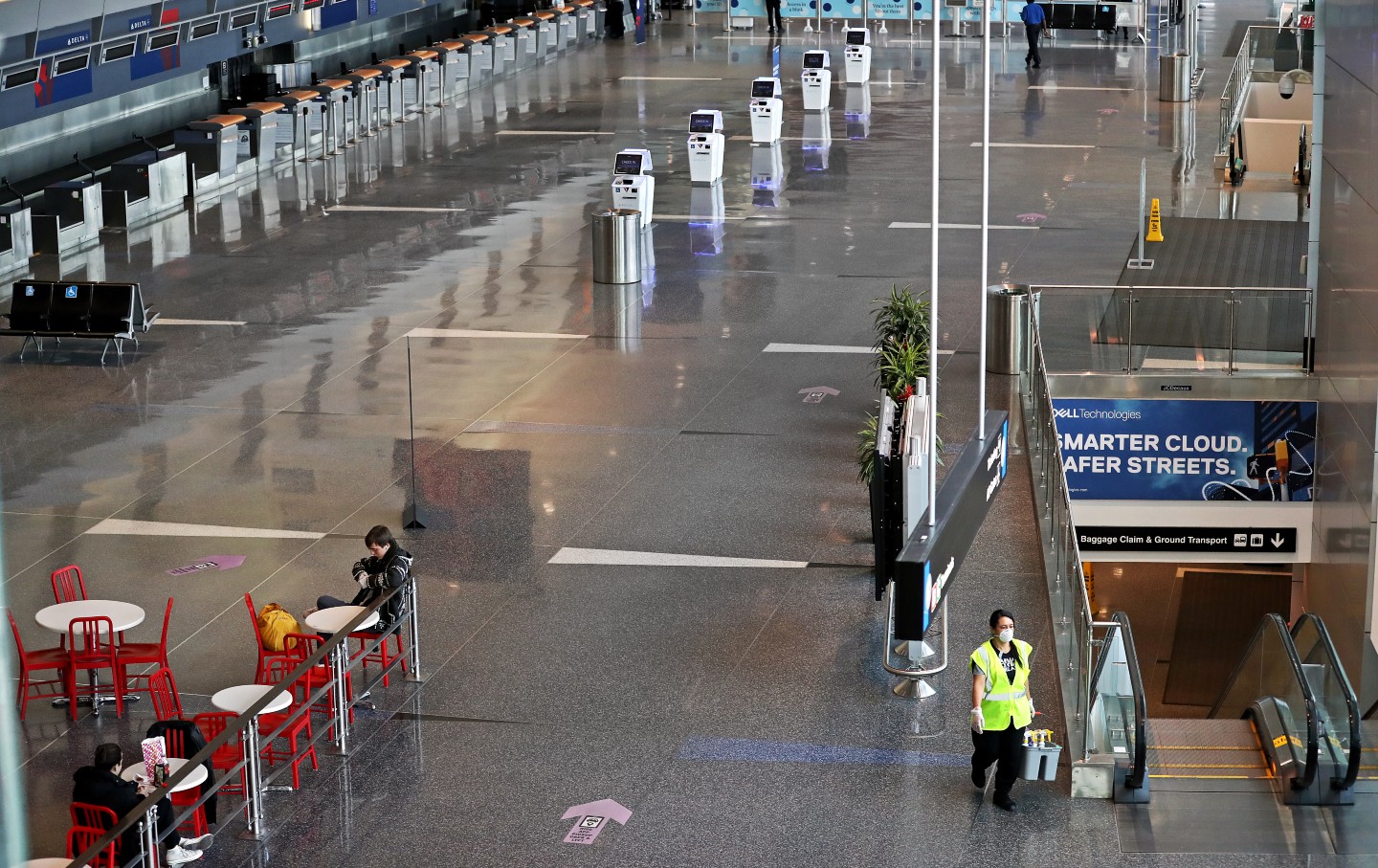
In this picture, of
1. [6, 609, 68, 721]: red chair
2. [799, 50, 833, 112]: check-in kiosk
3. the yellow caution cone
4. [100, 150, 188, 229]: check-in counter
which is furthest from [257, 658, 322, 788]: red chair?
[799, 50, 833, 112]: check-in kiosk

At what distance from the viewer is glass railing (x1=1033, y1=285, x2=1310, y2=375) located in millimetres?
15844

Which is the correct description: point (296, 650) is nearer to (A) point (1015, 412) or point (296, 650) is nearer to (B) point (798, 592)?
(B) point (798, 592)

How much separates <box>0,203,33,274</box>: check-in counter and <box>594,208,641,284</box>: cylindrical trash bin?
24.9 ft

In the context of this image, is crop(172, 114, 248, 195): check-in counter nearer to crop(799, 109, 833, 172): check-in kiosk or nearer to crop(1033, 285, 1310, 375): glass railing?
crop(799, 109, 833, 172): check-in kiosk

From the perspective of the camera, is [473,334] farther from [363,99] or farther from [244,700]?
[363,99]

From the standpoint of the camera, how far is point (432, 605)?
1202 centimetres

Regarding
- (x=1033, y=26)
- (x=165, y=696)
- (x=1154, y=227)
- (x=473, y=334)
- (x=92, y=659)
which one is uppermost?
(x=1033, y=26)

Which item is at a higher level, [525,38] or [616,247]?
[525,38]

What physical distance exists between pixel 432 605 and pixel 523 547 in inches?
46.7

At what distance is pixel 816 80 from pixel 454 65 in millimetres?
8589

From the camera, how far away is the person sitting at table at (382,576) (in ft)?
35.4

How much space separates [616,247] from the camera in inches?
822

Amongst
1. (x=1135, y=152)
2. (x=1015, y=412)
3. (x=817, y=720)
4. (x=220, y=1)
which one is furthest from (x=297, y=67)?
(x=817, y=720)

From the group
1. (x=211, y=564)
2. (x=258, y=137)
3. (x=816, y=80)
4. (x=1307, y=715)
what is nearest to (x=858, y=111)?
(x=816, y=80)
